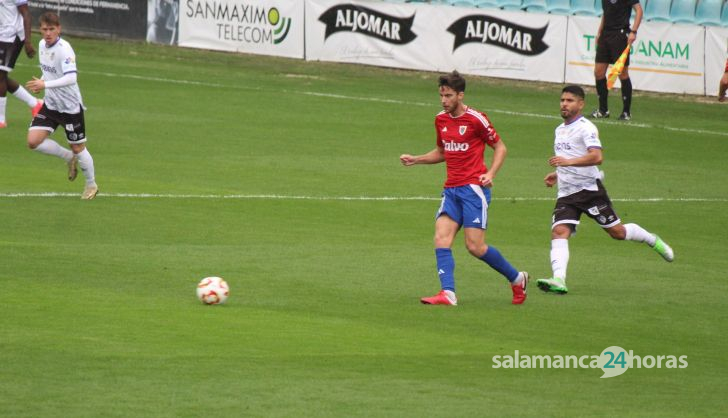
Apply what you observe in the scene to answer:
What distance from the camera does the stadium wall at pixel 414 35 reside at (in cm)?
2950

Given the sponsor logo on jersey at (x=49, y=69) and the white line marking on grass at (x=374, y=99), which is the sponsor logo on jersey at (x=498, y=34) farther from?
the sponsor logo on jersey at (x=49, y=69)

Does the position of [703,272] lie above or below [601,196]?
below

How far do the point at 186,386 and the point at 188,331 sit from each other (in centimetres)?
157

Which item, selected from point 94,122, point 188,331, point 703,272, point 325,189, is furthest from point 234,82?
point 188,331

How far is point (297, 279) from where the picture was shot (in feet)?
41.2

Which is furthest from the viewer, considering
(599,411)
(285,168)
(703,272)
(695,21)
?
(695,21)

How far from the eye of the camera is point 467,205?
38.4 ft

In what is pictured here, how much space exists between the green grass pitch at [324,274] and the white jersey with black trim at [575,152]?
0.95 meters

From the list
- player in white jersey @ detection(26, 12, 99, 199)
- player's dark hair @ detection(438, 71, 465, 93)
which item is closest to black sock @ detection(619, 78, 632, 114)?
player in white jersey @ detection(26, 12, 99, 199)

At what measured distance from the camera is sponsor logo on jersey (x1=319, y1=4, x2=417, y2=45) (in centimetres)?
3291

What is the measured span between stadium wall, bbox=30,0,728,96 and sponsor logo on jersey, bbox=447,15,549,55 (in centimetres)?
2

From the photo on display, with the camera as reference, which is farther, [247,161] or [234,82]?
[234,82]

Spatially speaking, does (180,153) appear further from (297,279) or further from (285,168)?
(297,279)

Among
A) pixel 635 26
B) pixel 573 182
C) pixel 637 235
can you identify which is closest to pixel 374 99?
pixel 635 26
